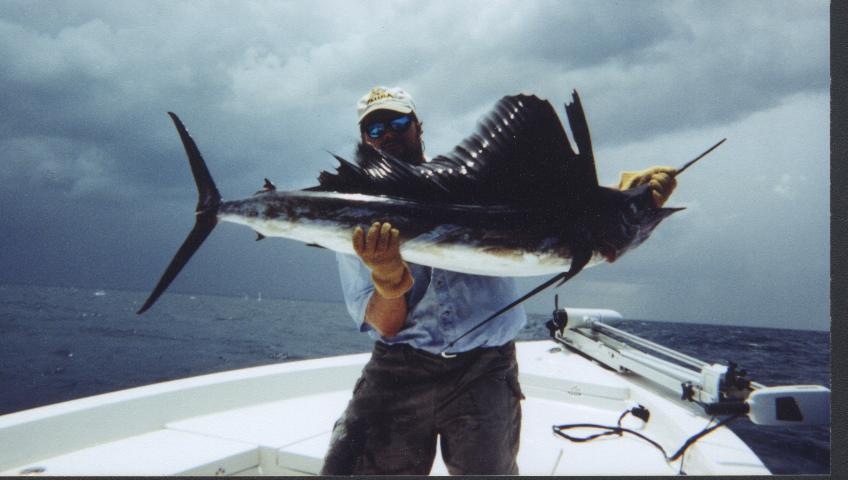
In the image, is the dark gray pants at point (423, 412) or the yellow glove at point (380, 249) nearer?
the yellow glove at point (380, 249)

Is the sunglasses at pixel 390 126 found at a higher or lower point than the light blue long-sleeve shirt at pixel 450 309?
higher

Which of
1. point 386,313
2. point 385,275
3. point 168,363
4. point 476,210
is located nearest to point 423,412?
point 386,313

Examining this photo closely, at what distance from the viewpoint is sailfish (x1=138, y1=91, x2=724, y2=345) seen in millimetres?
1706

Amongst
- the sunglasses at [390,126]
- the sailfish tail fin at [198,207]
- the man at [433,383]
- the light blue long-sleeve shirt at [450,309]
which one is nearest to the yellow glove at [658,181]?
the man at [433,383]

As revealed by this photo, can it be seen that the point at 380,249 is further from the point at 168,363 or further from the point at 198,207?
the point at 168,363

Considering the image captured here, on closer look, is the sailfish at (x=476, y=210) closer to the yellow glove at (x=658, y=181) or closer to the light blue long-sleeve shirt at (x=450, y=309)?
Result: the yellow glove at (x=658, y=181)

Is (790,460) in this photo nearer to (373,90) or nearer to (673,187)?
(673,187)

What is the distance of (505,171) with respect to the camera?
1.85m

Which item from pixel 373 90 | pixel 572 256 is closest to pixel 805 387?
pixel 572 256

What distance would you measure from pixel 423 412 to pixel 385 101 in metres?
1.48

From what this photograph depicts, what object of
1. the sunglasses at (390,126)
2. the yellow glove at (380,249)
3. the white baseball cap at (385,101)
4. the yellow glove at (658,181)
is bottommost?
the yellow glove at (380,249)

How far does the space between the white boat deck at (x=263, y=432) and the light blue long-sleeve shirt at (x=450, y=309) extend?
118 centimetres

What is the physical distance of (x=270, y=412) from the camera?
3.66 metres

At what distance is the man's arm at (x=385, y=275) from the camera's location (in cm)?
168
